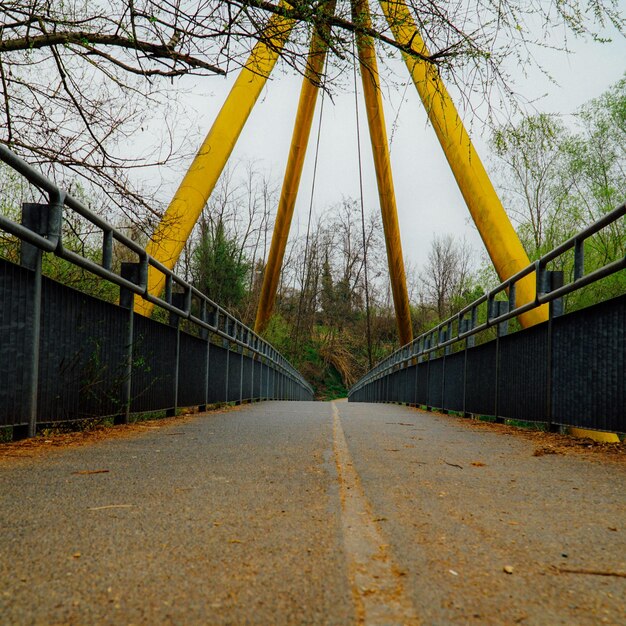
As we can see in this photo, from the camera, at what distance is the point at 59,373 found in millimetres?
4730

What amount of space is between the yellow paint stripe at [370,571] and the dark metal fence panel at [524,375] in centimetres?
398

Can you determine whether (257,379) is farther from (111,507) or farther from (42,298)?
(111,507)

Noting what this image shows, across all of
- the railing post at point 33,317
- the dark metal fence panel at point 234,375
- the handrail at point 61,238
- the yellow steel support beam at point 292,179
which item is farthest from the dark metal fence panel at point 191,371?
the yellow steel support beam at point 292,179

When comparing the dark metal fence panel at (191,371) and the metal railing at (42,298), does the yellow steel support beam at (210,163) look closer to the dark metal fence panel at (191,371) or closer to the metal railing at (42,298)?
the dark metal fence panel at (191,371)

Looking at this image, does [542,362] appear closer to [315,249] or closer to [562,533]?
[562,533]

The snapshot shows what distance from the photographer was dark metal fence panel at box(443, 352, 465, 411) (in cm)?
984

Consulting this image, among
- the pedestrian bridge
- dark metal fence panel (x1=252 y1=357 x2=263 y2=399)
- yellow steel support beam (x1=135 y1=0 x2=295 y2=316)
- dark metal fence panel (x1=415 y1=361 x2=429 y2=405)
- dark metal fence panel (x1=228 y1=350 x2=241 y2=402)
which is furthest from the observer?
dark metal fence panel (x1=252 y1=357 x2=263 y2=399)

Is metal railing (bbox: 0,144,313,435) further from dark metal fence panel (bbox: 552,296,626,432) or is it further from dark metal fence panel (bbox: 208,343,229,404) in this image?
dark metal fence panel (bbox: 552,296,626,432)

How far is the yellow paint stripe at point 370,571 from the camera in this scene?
134 cm

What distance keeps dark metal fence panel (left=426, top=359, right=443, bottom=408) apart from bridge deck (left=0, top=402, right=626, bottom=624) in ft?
25.9

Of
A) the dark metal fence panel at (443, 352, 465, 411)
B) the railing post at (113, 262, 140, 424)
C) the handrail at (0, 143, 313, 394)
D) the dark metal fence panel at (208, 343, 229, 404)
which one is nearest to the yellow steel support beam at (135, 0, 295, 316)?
the dark metal fence panel at (208, 343, 229, 404)

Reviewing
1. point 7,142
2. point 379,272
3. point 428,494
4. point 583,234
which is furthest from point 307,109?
point 379,272

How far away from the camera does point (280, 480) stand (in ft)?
9.80

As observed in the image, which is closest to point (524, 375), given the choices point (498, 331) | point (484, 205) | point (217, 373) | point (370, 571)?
point (498, 331)
